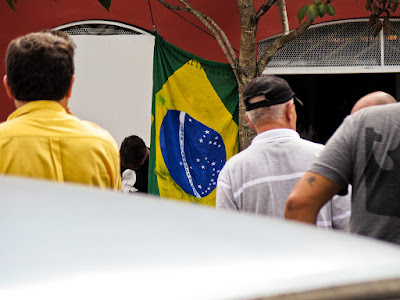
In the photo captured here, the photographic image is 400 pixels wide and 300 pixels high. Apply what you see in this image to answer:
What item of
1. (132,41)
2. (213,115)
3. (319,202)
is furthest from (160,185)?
(319,202)

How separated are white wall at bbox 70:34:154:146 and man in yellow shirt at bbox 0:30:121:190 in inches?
245

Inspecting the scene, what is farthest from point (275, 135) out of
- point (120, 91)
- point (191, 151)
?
point (120, 91)

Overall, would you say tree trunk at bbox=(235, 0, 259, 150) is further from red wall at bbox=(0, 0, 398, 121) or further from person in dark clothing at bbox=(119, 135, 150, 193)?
person in dark clothing at bbox=(119, 135, 150, 193)

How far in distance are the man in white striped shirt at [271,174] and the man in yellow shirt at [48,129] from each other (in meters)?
0.70

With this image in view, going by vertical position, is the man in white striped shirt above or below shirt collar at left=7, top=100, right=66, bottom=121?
below

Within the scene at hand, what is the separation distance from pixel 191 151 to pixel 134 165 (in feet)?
5.55

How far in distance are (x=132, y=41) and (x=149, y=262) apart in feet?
27.7

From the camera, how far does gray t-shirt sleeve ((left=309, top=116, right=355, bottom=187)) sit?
9.05 ft

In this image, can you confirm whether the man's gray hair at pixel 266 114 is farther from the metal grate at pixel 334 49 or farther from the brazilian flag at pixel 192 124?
the metal grate at pixel 334 49

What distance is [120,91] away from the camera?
932cm

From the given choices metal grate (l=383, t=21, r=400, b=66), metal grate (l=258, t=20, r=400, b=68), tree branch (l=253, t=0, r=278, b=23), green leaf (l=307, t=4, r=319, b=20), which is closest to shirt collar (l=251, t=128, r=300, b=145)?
green leaf (l=307, t=4, r=319, b=20)

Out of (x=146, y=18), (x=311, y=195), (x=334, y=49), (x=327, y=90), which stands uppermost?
(x=146, y=18)

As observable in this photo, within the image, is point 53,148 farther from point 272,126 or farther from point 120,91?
point 120,91

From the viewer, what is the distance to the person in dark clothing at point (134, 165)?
6.98 m
